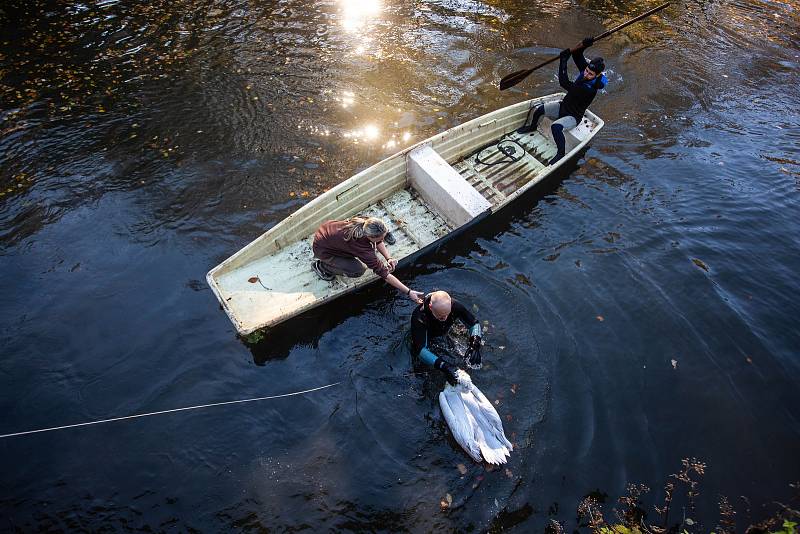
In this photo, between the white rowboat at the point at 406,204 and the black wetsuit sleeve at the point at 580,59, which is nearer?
the white rowboat at the point at 406,204

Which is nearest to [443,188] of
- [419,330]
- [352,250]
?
[352,250]

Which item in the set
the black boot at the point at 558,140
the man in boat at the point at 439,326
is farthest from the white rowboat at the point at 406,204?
the man in boat at the point at 439,326

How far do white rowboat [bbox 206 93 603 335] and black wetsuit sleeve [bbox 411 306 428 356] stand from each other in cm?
137

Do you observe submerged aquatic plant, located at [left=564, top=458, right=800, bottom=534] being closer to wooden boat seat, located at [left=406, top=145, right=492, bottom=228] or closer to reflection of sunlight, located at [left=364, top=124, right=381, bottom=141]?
wooden boat seat, located at [left=406, top=145, right=492, bottom=228]

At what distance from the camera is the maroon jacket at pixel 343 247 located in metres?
7.05

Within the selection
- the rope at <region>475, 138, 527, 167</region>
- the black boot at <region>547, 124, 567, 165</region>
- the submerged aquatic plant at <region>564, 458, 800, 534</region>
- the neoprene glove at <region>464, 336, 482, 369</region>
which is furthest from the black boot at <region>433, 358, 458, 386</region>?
the black boot at <region>547, 124, 567, 165</region>

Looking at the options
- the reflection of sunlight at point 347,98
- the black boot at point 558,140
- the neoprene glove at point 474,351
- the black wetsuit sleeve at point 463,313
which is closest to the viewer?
the neoprene glove at point 474,351

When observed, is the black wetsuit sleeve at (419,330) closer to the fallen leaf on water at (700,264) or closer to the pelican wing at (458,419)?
the pelican wing at (458,419)

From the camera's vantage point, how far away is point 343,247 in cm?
713

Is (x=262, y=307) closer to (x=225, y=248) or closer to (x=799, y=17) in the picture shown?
(x=225, y=248)

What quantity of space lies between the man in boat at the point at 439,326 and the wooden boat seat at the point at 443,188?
2.45 meters

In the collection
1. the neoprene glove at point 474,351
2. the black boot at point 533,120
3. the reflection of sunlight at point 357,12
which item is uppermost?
the reflection of sunlight at point 357,12

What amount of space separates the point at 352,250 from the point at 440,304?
1749mm

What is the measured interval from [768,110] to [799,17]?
27.1 feet
